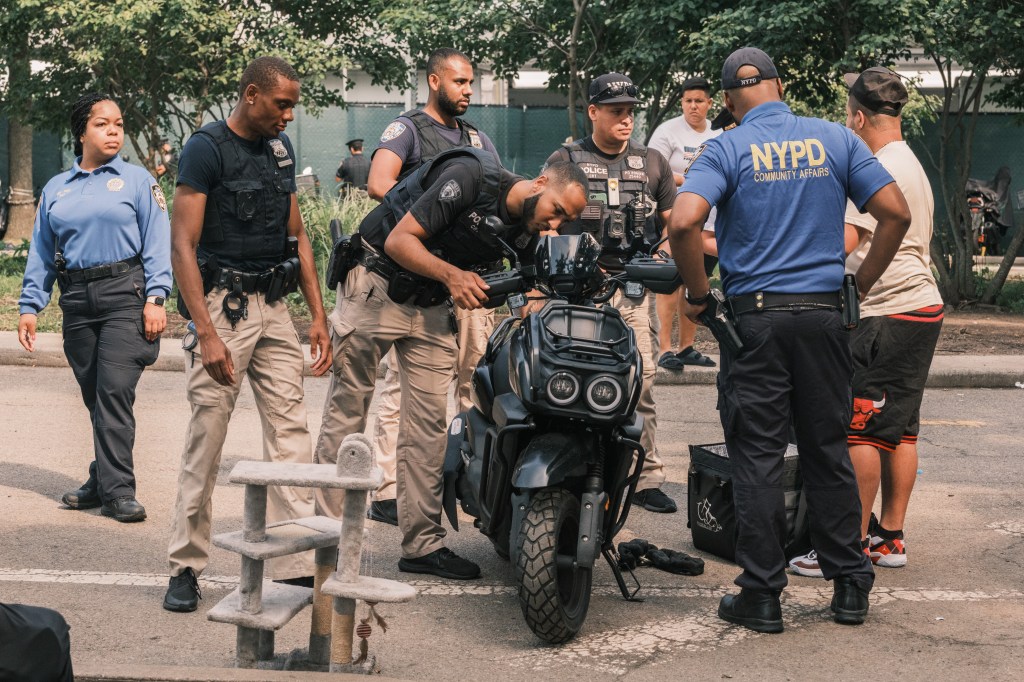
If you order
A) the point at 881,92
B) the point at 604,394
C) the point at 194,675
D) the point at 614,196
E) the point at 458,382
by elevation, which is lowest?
the point at 194,675

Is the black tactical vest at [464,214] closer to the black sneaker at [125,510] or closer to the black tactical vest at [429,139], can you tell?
the black tactical vest at [429,139]

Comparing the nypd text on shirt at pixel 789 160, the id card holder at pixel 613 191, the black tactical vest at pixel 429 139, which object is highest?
the black tactical vest at pixel 429 139

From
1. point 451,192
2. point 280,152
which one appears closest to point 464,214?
point 451,192

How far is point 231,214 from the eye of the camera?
4.95 meters

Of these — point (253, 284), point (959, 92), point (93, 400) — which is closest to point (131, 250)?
point (93, 400)

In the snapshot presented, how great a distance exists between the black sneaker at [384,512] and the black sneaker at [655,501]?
119 cm

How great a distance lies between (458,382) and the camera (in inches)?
267

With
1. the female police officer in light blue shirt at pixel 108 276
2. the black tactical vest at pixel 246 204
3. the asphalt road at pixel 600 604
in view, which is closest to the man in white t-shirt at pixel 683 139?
the asphalt road at pixel 600 604

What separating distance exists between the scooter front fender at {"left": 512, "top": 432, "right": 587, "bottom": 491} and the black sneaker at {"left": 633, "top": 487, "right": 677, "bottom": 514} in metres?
1.89

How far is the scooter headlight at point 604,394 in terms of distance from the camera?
14.7ft

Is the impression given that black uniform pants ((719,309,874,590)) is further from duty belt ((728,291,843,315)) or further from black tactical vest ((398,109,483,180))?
black tactical vest ((398,109,483,180))

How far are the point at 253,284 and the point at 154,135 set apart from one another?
1307cm

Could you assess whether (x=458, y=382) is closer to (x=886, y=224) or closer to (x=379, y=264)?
(x=379, y=264)

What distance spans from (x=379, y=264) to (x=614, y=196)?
157 cm
